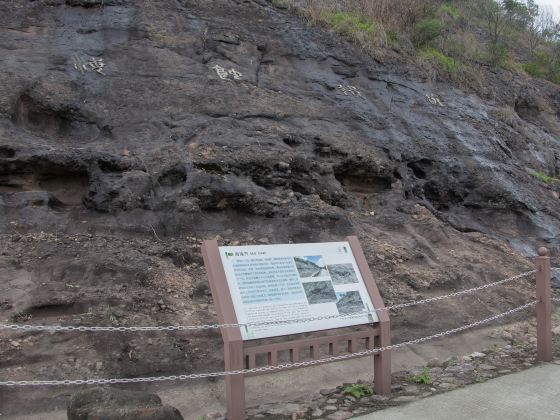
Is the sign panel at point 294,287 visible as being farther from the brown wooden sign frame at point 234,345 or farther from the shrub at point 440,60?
the shrub at point 440,60

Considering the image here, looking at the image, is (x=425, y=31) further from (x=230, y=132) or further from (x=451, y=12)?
(x=230, y=132)

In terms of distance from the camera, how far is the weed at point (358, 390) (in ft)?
15.1

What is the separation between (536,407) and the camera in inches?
167

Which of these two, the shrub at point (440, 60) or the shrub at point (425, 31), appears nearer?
the shrub at point (440, 60)

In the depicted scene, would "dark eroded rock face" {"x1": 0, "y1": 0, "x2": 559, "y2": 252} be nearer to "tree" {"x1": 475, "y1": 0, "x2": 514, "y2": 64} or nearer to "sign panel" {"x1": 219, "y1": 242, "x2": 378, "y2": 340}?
"sign panel" {"x1": 219, "y1": 242, "x2": 378, "y2": 340}

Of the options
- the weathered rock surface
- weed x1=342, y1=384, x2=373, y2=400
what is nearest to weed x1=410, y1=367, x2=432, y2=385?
weed x1=342, y1=384, x2=373, y2=400

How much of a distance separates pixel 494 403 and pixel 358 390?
110cm

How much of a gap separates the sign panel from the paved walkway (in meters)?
0.78

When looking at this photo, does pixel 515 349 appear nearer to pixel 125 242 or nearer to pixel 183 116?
pixel 125 242

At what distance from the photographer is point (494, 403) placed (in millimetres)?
4348

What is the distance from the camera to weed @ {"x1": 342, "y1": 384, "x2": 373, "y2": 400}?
4.60 metres

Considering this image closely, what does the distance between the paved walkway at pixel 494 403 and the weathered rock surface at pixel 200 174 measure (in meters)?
1.72

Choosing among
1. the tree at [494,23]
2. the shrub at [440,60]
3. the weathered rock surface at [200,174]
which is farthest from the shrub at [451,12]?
the weathered rock surface at [200,174]

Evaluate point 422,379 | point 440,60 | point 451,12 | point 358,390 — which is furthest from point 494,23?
point 358,390
